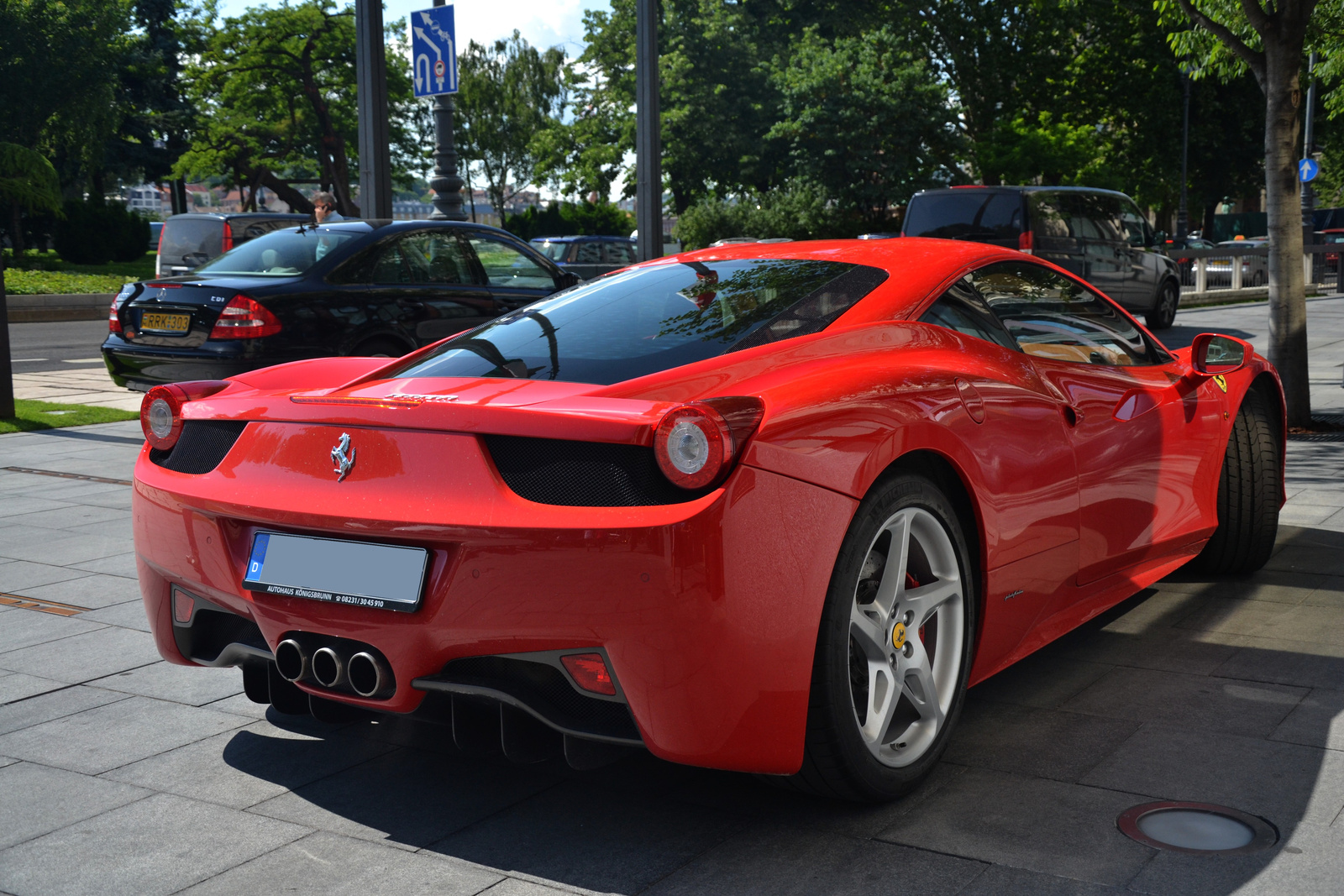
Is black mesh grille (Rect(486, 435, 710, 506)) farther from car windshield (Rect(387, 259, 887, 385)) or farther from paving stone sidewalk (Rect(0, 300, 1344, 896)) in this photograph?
paving stone sidewalk (Rect(0, 300, 1344, 896))

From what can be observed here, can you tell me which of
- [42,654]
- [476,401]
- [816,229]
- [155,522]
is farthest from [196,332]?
[816,229]

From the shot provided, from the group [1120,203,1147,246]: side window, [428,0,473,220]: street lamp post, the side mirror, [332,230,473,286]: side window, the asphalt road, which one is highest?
[428,0,473,220]: street lamp post

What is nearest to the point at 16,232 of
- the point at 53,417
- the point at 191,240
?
the point at 191,240

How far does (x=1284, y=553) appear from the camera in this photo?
5.36 meters

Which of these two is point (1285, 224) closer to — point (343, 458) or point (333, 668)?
point (343, 458)

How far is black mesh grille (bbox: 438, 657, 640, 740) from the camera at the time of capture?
102 inches

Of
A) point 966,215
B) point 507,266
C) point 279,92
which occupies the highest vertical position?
point 279,92

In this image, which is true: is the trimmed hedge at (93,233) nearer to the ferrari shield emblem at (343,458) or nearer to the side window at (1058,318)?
the side window at (1058,318)

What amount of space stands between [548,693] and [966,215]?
14555 mm

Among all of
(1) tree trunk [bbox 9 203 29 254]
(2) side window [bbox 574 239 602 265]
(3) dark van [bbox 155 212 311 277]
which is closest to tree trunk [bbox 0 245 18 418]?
(3) dark van [bbox 155 212 311 277]

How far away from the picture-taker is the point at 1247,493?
4.81 m

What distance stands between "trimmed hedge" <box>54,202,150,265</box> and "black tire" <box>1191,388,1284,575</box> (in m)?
38.0

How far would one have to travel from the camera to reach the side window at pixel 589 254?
24.3m

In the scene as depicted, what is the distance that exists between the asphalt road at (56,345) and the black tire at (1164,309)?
13707 millimetres
